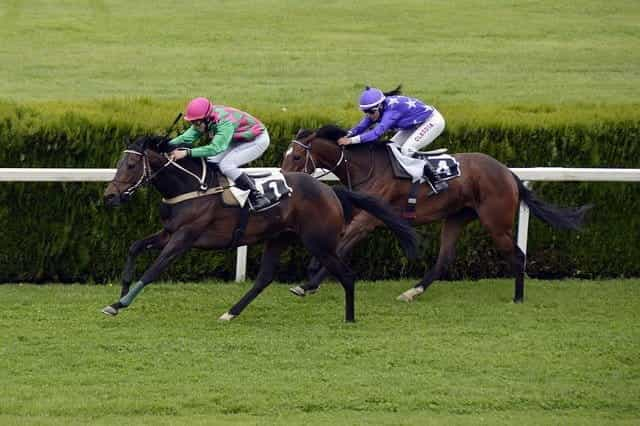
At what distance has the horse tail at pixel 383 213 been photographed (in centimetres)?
982

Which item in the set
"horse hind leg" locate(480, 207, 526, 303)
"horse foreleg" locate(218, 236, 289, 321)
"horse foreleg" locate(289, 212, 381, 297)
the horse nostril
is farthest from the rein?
the horse nostril

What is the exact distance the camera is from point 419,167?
1054cm

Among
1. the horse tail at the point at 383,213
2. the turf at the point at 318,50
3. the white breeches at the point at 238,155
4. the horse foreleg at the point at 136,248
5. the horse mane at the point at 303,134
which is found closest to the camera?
the horse foreleg at the point at 136,248

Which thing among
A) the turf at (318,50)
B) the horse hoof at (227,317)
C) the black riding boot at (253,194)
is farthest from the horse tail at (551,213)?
the turf at (318,50)

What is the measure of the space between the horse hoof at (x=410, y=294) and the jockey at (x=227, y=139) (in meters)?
1.45

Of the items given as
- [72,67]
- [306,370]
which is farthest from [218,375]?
[72,67]

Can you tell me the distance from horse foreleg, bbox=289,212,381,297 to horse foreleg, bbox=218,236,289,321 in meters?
0.54

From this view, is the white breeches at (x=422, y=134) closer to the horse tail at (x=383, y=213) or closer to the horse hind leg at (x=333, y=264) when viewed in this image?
the horse tail at (x=383, y=213)

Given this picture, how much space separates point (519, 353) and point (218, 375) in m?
1.88

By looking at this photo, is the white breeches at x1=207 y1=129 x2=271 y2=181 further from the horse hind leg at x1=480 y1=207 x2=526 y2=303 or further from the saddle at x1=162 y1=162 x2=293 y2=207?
the horse hind leg at x1=480 y1=207 x2=526 y2=303

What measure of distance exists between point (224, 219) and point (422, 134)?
1.87 m

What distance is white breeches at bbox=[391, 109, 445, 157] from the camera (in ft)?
35.3

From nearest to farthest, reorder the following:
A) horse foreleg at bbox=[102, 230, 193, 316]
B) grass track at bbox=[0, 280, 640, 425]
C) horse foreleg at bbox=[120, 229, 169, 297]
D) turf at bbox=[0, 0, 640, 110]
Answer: grass track at bbox=[0, 280, 640, 425]
horse foreleg at bbox=[102, 230, 193, 316]
horse foreleg at bbox=[120, 229, 169, 297]
turf at bbox=[0, 0, 640, 110]

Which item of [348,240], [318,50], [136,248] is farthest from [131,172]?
[318,50]
